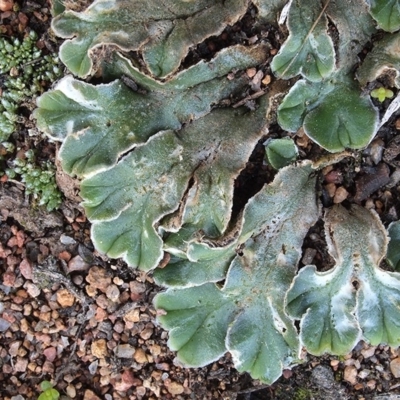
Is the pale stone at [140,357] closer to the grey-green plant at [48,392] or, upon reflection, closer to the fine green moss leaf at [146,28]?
the grey-green plant at [48,392]

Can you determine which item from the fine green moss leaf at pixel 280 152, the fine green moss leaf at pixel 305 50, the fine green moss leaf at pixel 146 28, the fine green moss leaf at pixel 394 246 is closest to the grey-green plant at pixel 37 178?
the fine green moss leaf at pixel 146 28

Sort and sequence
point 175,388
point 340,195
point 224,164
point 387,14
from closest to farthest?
point 387,14 < point 224,164 < point 340,195 < point 175,388

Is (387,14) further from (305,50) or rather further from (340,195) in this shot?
(340,195)

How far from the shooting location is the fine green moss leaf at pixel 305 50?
6.17ft

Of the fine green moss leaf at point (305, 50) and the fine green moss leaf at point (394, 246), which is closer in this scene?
the fine green moss leaf at point (305, 50)

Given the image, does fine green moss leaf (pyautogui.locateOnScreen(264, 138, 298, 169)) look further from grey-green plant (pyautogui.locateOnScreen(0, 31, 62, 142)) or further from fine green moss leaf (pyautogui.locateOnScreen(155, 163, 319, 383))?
grey-green plant (pyautogui.locateOnScreen(0, 31, 62, 142))

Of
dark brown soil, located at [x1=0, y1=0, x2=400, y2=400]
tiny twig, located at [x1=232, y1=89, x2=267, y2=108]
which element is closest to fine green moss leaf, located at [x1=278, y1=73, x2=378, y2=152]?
tiny twig, located at [x1=232, y1=89, x2=267, y2=108]

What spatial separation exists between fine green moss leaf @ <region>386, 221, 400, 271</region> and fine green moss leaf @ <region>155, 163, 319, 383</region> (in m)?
0.24

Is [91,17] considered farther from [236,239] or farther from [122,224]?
[236,239]

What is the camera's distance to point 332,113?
1.93m

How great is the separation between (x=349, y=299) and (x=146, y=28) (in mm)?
983

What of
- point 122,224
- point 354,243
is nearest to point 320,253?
point 354,243

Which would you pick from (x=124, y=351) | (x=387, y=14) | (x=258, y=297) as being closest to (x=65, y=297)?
(x=124, y=351)

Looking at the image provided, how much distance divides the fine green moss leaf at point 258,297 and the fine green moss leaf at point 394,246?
0.80 ft
